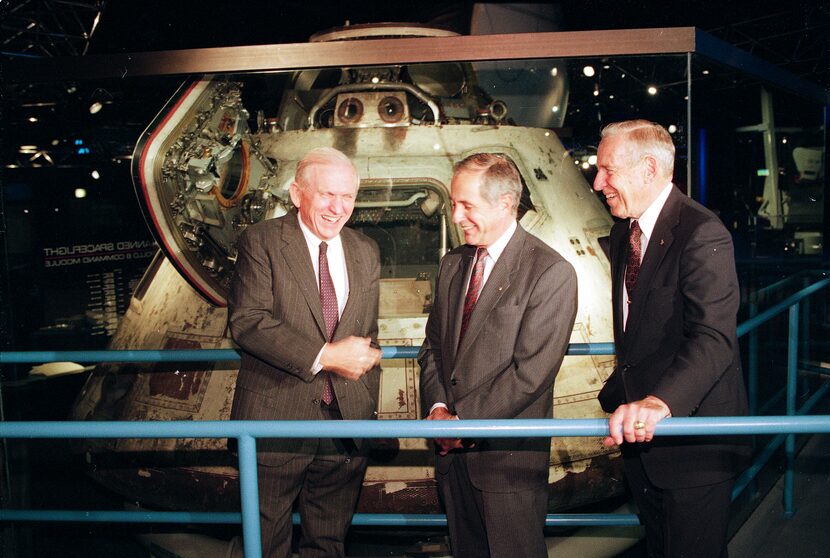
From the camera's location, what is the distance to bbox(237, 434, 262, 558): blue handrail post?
1.36m

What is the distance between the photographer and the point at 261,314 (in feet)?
5.52

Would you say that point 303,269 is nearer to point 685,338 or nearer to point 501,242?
point 501,242

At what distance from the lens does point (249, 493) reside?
4.54ft

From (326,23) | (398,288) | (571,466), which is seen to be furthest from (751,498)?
(326,23)

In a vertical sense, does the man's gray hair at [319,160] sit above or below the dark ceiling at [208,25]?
below

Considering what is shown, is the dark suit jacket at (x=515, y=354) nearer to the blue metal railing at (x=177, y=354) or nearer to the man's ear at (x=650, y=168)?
the man's ear at (x=650, y=168)

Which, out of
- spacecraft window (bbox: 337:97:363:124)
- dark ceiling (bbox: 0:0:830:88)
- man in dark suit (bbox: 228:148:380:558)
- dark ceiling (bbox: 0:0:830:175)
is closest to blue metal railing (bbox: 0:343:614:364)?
man in dark suit (bbox: 228:148:380:558)

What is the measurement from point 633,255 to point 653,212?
0.12m

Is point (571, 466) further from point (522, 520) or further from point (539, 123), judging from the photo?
point (539, 123)

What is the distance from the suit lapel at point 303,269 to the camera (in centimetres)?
173

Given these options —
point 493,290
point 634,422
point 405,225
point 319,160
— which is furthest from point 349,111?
point 634,422

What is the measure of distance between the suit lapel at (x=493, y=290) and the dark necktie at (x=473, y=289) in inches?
1.9

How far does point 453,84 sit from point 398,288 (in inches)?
49.7

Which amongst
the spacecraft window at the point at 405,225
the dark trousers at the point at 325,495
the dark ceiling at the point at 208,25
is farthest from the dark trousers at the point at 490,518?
the dark ceiling at the point at 208,25
